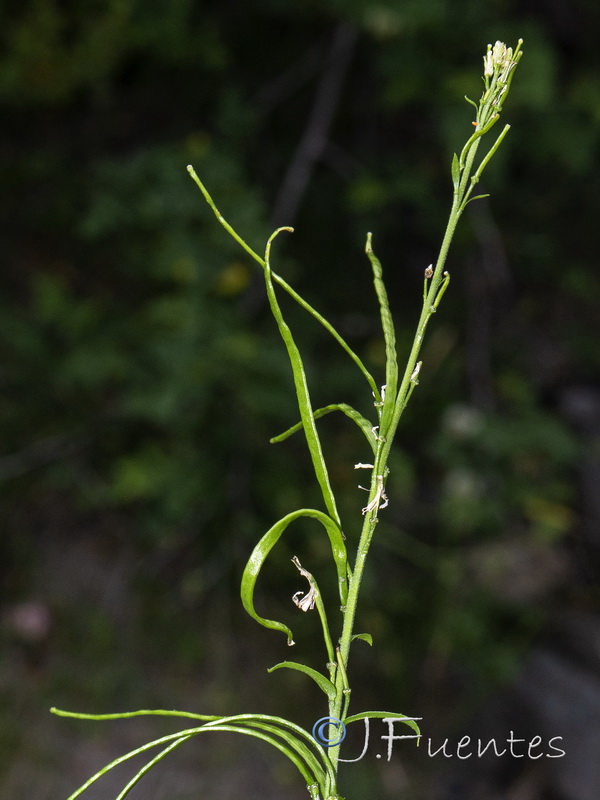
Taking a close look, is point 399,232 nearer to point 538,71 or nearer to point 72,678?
point 538,71

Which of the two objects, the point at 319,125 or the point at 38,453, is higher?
the point at 319,125

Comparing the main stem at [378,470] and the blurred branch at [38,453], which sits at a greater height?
the main stem at [378,470]

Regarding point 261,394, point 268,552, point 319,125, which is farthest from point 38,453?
point 268,552

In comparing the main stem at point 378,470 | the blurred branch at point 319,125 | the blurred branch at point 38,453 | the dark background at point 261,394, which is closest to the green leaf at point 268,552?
the main stem at point 378,470

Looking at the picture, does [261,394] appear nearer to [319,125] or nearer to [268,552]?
[319,125]

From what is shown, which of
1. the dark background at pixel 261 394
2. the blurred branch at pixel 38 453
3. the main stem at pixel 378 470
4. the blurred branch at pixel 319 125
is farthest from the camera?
the blurred branch at pixel 38 453

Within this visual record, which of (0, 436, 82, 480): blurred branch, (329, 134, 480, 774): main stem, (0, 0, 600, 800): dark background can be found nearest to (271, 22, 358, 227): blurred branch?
(0, 0, 600, 800): dark background

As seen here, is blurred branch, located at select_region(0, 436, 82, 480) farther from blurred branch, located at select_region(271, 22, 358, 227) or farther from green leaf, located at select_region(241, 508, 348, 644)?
green leaf, located at select_region(241, 508, 348, 644)

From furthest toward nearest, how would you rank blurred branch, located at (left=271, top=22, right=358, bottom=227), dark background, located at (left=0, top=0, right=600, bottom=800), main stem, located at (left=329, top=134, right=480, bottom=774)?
blurred branch, located at (left=271, top=22, right=358, bottom=227)
dark background, located at (left=0, top=0, right=600, bottom=800)
main stem, located at (left=329, top=134, right=480, bottom=774)

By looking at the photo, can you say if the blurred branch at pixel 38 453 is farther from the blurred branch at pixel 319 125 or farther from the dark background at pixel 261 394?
the blurred branch at pixel 319 125
